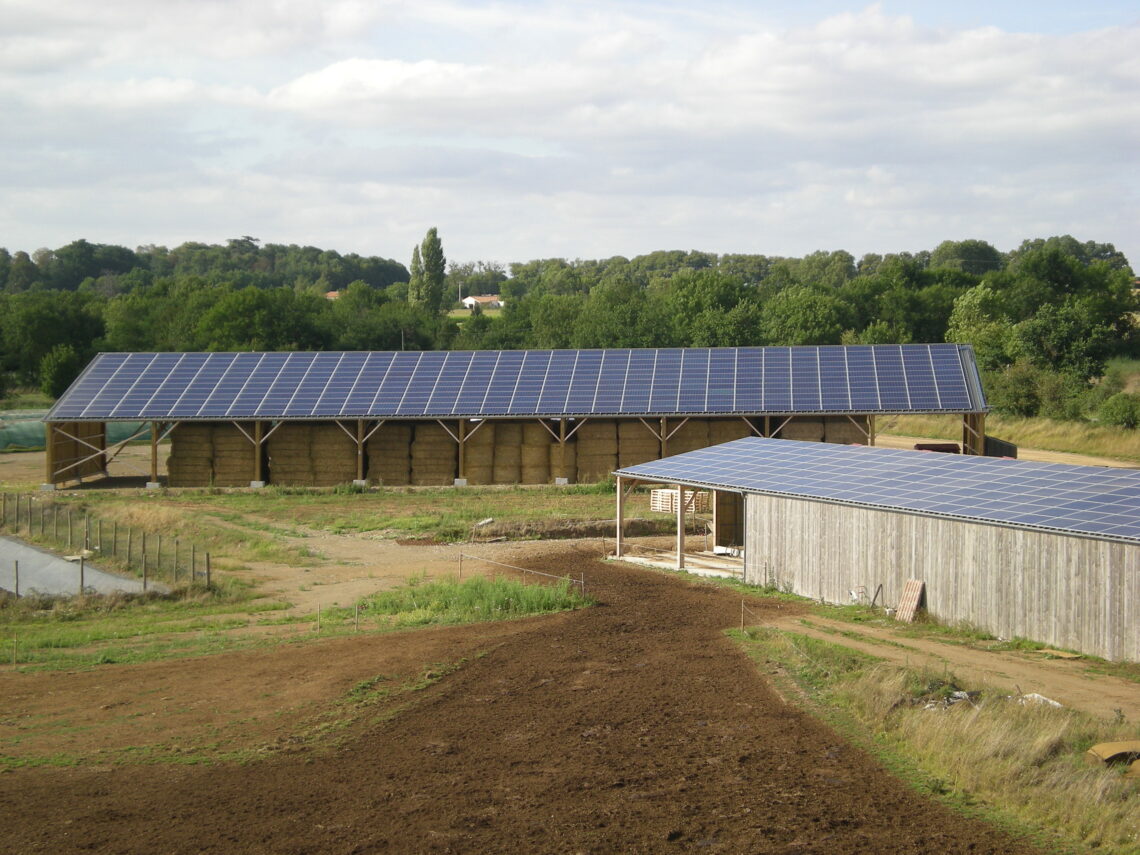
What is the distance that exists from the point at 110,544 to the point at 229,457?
40.7ft

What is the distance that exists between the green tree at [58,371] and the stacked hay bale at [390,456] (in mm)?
39418

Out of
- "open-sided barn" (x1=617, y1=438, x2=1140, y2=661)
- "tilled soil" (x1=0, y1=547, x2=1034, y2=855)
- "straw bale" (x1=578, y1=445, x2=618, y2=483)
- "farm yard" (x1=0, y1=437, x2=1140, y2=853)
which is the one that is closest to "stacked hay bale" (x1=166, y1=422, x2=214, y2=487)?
"straw bale" (x1=578, y1=445, x2=618, y2=483)

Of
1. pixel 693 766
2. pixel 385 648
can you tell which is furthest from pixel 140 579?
pixel 693 766

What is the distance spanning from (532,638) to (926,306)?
88677 mm

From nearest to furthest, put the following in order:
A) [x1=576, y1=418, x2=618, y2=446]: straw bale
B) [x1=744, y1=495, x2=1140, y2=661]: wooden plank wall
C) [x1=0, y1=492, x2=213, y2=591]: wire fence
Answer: [x1=744, y1=495, x2=1140, y2=661]: wooden plank wall, [x1=0, y1=492, x2=213, y2=591]: wire fence, [x1=576, y1=418, x2=618, y2=446]: straw bale

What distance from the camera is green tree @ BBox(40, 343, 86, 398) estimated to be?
7306 cm

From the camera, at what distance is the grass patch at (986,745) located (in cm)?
1200

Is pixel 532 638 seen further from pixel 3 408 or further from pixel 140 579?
pixel 3 408

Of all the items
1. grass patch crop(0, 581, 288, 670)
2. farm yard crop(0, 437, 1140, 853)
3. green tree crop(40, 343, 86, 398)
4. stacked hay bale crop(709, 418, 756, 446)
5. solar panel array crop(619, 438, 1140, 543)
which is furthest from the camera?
green tree crop(40, 343, 86, 398)

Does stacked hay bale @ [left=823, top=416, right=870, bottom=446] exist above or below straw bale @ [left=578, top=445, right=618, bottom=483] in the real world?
above

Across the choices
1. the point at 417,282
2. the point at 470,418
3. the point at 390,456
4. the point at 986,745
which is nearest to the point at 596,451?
the point at 470,418

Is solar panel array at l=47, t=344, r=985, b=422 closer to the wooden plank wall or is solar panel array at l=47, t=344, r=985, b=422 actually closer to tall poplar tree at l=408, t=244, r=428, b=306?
the wooden plank wall

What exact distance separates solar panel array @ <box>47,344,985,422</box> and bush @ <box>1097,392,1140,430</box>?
42.1ft

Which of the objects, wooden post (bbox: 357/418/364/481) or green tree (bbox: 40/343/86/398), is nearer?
wooden post (bbox: 357/418/364/481)
